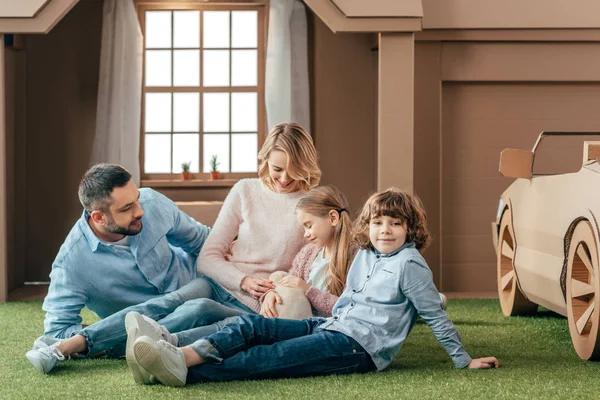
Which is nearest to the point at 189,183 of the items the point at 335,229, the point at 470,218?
the point at 470,218

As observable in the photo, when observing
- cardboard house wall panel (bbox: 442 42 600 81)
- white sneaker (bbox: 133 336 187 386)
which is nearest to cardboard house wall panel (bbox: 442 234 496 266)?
cardboard house wall panel (bbox: 442 42 600 81)

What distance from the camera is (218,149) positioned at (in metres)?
8.77

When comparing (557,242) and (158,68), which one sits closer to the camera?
(557,242)

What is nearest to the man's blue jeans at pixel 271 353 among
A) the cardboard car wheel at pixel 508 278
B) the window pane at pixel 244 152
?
the cardboard car wheel at pixel 508 278

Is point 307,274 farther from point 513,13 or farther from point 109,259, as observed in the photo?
point 513,13

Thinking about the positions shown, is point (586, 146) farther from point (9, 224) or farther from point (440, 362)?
point (9, 224)

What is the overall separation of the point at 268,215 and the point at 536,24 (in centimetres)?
402

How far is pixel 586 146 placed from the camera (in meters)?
4.76

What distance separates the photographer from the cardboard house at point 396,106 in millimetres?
6938

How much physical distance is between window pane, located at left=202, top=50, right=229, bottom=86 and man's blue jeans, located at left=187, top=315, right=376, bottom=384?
5.21m

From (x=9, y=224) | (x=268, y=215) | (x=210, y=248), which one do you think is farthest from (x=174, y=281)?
(x=9, y=224)

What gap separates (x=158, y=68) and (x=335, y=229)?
4.84 meters

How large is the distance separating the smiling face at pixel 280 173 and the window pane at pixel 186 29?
4.40m

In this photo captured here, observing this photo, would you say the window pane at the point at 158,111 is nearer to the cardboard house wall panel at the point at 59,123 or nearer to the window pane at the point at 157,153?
the window pane at the point at 157,153
